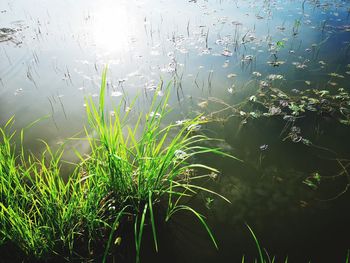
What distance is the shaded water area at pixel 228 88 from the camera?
2379mm

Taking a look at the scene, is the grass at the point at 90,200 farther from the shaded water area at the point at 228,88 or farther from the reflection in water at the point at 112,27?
the reflection in water at the point at 112,27

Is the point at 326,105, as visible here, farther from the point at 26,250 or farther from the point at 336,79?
the point at 26,250

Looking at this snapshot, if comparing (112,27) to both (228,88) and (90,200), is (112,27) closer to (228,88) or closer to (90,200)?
(228,88)

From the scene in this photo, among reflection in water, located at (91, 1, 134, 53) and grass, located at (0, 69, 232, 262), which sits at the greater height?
reflection in water, located at (91, 1, 134, 53)

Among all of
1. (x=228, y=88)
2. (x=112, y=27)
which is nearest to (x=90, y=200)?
(x=228, y=88)

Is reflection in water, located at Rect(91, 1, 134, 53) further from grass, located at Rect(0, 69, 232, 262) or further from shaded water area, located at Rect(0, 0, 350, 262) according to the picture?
grass, located at Rect(0, 69, 232, 262)

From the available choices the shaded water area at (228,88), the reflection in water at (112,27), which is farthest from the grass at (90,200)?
the reflection in water at (112,27)

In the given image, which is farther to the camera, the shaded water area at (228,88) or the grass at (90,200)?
the shaded water area at (228,88)

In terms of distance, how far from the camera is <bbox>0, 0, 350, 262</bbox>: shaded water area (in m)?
2.38

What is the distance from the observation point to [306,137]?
3.30 meters

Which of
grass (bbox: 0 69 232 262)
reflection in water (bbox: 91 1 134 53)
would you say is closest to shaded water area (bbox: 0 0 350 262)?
reflection in water (bbox: 91 1 134 53)

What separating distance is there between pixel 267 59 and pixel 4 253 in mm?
4983

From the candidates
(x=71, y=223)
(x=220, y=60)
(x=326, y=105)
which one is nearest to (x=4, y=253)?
(x=71, y=223)

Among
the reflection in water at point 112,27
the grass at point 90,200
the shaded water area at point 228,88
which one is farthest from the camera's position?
the reflection in water at point 112,27
